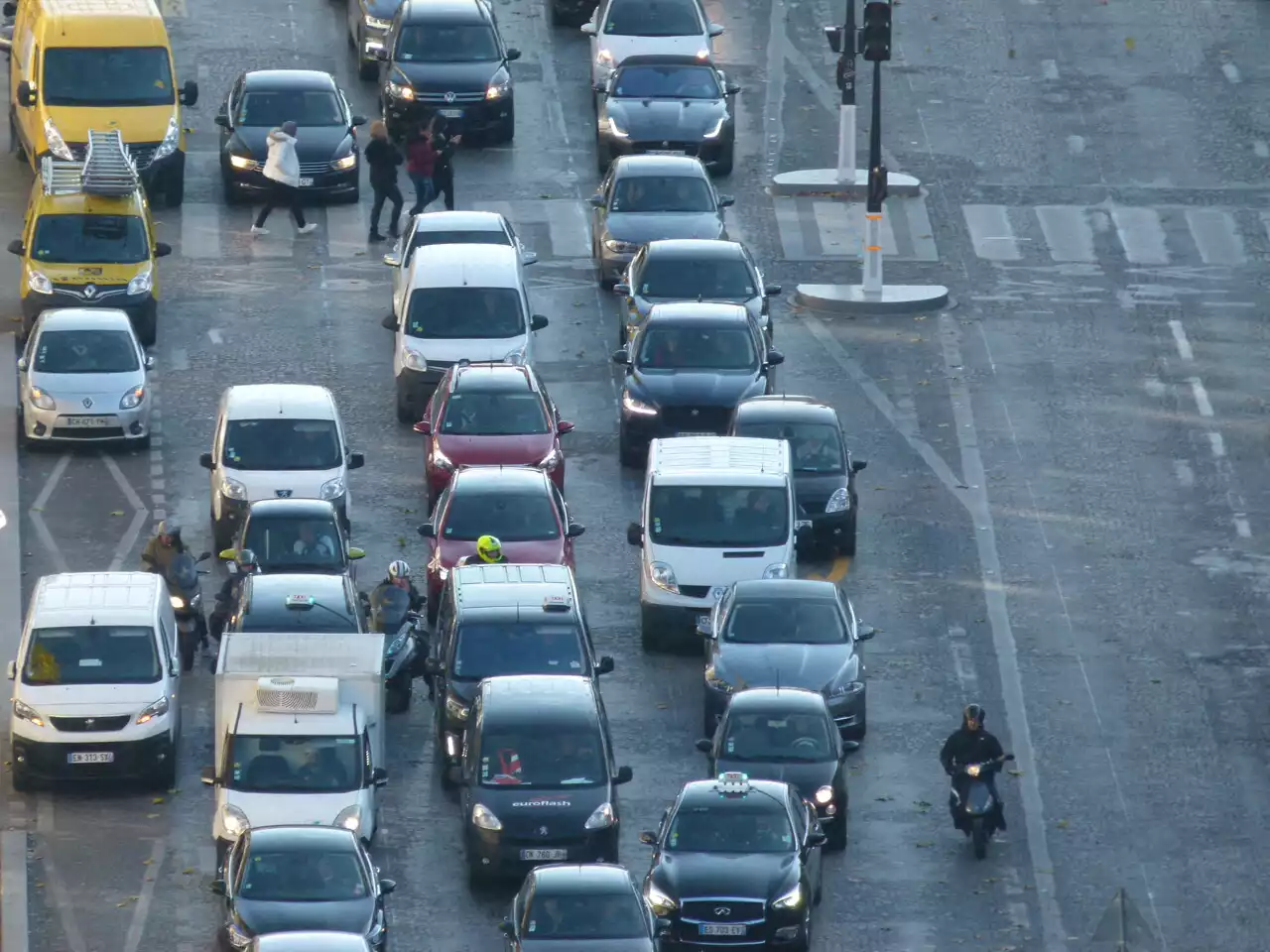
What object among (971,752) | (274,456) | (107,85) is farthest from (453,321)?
(971,752)

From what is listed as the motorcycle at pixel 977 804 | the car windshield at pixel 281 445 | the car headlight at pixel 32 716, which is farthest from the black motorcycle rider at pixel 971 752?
the car windshield at pixel 281 445

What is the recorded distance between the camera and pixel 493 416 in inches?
1615

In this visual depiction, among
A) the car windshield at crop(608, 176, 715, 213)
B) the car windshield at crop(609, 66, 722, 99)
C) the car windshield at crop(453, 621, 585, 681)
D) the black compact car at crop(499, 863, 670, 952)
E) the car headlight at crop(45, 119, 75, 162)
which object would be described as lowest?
the car windshield at crop(609, 66, 722, 99)

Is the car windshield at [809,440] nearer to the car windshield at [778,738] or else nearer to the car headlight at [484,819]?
the car windshield at [778,738]

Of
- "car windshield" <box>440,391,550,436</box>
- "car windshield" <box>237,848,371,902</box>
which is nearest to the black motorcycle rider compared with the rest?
"car windshield" <box>237,848,371,902</box>

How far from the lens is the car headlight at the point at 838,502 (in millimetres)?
39875

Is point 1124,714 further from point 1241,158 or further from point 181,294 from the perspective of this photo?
point 1241,158

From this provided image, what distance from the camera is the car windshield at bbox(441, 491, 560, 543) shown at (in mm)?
37938

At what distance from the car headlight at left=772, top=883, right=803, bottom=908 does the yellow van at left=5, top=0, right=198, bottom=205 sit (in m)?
23.1

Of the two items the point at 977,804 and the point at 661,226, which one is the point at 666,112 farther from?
the point at 977,804

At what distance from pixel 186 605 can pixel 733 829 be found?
27.8 feet

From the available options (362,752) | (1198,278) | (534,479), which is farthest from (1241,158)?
(362,752)

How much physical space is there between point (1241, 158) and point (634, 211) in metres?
11.9

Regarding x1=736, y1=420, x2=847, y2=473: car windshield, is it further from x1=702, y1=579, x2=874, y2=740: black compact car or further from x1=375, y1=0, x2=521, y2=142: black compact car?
x1=375, y1=0, x2=521, y2=142: black compact car
